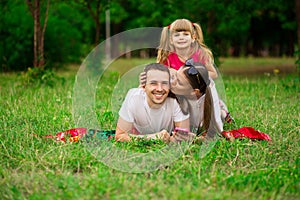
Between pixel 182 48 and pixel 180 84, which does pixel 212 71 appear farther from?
pixel 180 84

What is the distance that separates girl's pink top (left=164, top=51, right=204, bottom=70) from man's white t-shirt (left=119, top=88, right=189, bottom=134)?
0.74 meters

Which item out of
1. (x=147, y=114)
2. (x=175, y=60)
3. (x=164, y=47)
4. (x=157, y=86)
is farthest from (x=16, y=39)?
(x=157, y=86)

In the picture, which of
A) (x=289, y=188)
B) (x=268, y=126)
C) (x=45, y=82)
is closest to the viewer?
(x=289, y=188)

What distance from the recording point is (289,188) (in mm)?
3340

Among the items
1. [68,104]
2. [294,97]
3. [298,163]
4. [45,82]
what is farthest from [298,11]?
[298,163]

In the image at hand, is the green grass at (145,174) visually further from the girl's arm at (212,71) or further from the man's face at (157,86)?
the girl's arm at (212,71)

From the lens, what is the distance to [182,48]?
17.3 ft

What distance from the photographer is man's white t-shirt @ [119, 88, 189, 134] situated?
457 cm

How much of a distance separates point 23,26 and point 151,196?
36.6ft

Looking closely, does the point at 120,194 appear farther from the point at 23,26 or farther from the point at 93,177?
the point at 23,26

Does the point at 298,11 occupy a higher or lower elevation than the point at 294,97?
higher

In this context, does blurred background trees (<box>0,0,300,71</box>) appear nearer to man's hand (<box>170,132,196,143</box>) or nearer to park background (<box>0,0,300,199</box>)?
park background (<box>0,0,300,199</box>)

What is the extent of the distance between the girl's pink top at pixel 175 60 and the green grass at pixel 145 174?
2.78ft

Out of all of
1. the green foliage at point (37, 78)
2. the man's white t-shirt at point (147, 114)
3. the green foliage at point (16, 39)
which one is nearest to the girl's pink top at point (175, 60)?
the man's white t-shirt at point (147, 114)
